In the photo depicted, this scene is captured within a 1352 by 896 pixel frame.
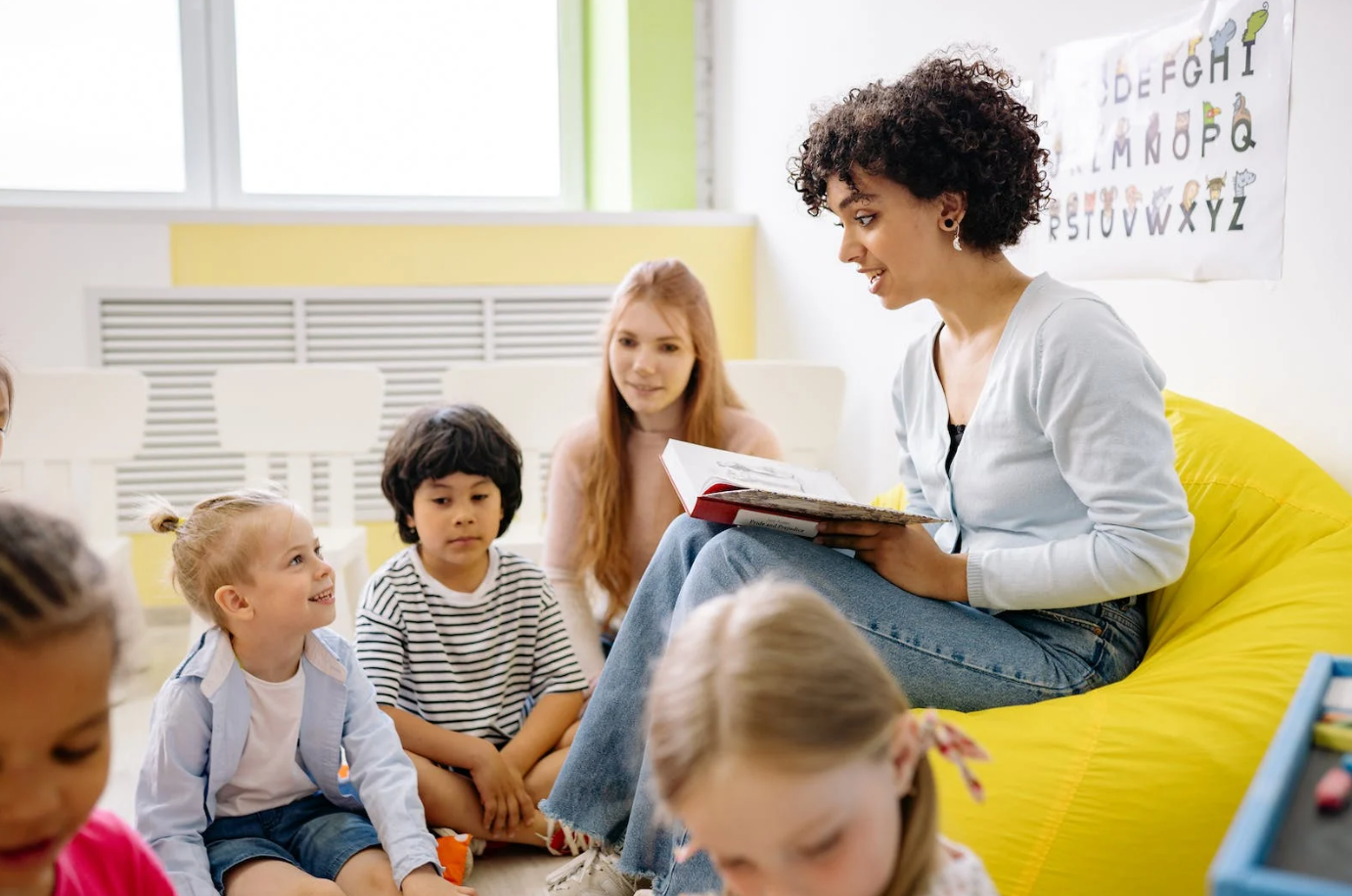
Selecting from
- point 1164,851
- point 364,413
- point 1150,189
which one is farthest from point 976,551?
point 364,413

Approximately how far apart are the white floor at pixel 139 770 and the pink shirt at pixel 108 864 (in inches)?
6.1

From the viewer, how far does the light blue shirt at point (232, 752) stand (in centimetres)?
147

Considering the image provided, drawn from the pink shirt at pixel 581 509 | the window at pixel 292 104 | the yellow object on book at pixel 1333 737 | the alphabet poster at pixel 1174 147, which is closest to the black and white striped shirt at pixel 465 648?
the pink shirt at pixel 581 509

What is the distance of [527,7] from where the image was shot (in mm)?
3750

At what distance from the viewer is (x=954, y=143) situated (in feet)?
4.80

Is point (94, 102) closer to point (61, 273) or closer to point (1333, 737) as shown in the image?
point (61, 273)

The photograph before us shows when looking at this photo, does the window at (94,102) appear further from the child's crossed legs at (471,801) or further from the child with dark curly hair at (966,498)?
the child with dark curly hair at (966,498)

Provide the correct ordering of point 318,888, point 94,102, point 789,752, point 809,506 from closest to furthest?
point 789,752
point 809,506
point 318,888
point 94,102

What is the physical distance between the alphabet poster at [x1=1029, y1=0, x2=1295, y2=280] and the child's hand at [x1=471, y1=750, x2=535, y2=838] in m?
1.26

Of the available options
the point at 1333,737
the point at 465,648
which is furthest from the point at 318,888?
the point at 1333,737

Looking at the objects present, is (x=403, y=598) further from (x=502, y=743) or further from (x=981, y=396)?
(x=981, y=396)

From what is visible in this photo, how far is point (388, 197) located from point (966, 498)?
104 inches

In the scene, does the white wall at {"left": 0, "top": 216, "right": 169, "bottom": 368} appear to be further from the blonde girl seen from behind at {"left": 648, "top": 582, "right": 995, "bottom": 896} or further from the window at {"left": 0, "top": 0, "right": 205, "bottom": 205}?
the blonde girl seen from behind at {"left": 648, "top": 582, "right": 995, "bottom": 896}

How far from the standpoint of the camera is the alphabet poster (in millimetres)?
1658
